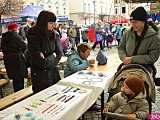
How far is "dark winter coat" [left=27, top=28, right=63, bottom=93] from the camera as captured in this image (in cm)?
284

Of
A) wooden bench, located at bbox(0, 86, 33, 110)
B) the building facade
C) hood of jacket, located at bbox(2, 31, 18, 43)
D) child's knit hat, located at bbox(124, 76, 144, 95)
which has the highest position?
the building facade

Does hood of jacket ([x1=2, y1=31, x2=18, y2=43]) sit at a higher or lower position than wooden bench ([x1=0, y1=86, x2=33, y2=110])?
higher

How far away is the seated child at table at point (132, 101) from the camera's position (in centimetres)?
240

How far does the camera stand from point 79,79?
3266mm

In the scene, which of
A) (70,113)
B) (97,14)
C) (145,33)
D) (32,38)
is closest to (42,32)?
(32,38)

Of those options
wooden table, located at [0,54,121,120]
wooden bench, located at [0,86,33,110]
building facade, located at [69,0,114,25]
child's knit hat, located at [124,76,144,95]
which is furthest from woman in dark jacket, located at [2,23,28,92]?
building facade, located at [69,0,114,25]

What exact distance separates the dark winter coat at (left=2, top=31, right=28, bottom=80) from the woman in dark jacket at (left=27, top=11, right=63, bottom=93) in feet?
5.01

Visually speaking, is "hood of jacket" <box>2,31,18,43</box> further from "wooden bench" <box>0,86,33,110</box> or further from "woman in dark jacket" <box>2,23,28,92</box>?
"wooden bench" <box>0,86,33,110</box>

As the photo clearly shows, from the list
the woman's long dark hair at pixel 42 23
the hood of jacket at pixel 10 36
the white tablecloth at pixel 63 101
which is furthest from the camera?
the hood of jacket at pixel 10 36

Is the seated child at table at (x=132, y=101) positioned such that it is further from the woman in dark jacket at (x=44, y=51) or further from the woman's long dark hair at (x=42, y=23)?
the woman's long dark hair at (x=42, y=23)

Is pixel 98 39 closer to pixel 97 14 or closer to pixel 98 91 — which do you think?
pixel 98 91

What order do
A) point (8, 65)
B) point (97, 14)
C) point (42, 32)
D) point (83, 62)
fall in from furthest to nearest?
point (97, 14) < point (8, 65) < point (83, 62) < point (42, 32)

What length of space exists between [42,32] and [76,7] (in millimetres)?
53119

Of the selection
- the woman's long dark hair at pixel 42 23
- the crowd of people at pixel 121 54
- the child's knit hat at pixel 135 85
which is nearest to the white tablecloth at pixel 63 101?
the crowd of people at pixel 121 54
